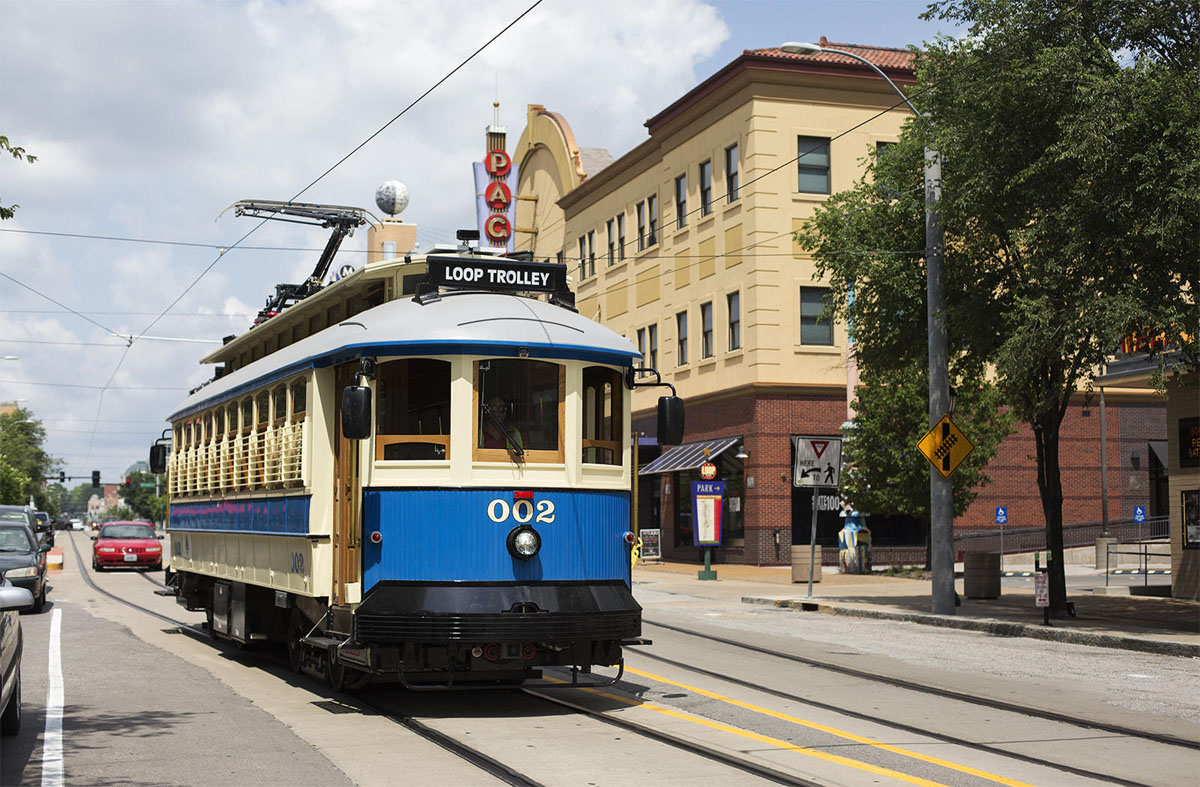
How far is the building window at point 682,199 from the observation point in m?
42.2

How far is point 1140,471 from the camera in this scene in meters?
42.4

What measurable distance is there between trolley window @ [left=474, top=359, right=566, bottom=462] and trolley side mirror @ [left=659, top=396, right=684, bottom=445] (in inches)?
35.9

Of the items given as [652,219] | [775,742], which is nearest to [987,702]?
[775,742]

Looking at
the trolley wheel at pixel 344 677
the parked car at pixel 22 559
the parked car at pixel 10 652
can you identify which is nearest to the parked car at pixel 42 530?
the parked car at pixel 22 559

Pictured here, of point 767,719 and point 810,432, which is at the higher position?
point 810,432

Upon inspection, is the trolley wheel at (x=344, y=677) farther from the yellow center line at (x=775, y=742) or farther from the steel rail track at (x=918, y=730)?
the steel rail track at (x=918, y=730)

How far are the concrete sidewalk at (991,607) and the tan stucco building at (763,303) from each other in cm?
416

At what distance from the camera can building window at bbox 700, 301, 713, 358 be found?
135ft

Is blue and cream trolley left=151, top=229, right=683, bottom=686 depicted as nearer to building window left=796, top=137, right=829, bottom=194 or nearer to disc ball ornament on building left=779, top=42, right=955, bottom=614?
disc ball ornament on building left=779, top=42, right=955, bottom=614

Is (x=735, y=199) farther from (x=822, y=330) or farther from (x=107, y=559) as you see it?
(x=107, y=559)

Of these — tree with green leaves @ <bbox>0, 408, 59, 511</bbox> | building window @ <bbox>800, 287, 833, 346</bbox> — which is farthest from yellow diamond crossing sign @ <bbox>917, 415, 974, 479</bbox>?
tree with green leaves @ <bbox>0, 408, 59, 511</bbox>

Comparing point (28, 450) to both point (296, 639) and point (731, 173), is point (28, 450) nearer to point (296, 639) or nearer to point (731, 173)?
point (731, 173)

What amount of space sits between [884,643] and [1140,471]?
27.8m

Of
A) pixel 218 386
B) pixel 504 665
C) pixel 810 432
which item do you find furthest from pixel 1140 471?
pixel 504 665
